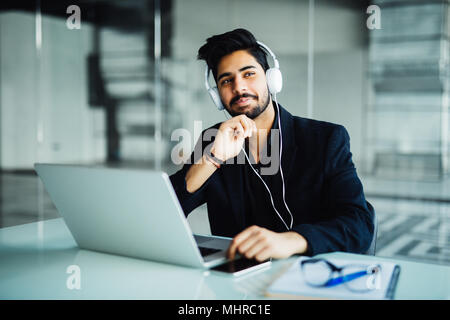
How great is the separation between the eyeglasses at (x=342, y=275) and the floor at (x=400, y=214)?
284 cm

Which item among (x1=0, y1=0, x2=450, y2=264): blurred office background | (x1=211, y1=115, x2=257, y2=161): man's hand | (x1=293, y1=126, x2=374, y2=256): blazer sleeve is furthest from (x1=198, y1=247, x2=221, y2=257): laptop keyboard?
(x1=0, y1=0, x2=450, y2=264): blurred office background

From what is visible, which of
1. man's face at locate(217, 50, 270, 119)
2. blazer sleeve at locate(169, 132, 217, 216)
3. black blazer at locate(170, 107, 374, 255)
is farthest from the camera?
man's face at locate(217, 50, 270, 119)

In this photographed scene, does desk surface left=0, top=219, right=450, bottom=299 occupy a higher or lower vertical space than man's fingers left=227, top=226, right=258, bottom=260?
lower

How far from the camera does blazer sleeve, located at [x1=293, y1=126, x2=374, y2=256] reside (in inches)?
41.2

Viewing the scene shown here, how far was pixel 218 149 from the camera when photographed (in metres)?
1.31

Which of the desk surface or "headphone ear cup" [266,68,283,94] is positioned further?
"headphone ear cup" [266,68,283,94]

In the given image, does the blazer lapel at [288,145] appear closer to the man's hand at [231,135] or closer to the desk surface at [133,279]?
the man's hand at [231,135]

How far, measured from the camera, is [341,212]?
1228 millimetres

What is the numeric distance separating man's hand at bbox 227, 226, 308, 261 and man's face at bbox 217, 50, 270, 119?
0.70 m

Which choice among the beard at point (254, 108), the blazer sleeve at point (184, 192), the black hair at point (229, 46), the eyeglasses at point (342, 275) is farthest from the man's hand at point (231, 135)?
the eyeglasses at point (342, 275)

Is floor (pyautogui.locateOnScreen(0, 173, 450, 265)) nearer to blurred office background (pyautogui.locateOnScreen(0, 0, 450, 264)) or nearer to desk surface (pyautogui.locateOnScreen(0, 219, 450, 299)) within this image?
blurred office background (pyautogui.locateOnScreen(0, 0, 450, 264))

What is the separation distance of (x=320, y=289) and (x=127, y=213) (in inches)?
15.8

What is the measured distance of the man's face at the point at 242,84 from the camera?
1.56 metres
